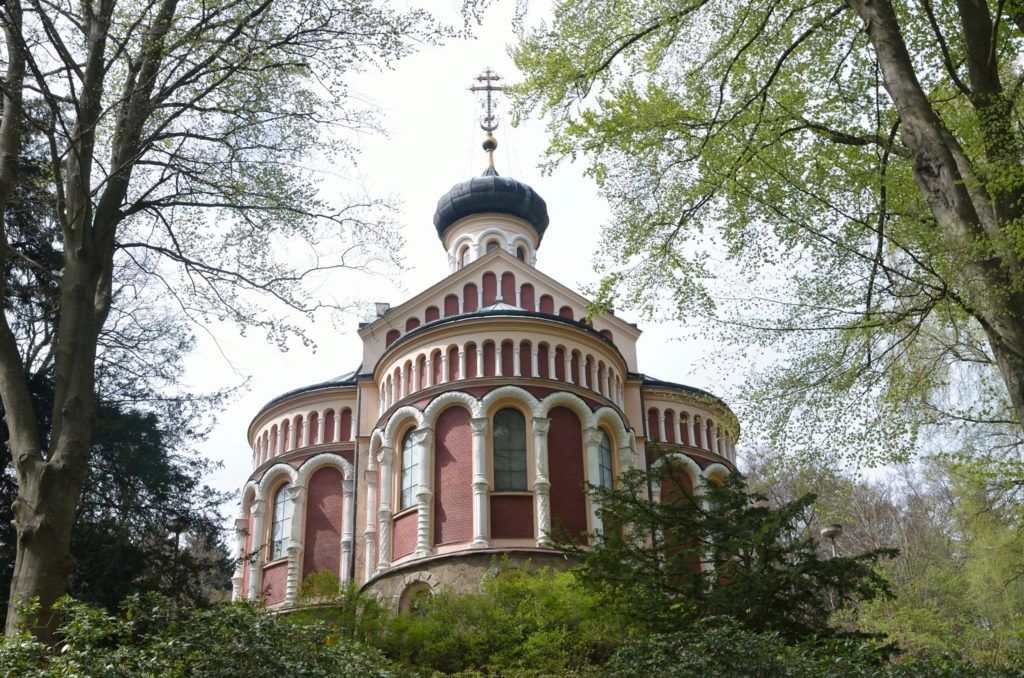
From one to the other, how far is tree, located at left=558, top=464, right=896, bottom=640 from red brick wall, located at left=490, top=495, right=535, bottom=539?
7.10m

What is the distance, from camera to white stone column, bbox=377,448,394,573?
21.9m

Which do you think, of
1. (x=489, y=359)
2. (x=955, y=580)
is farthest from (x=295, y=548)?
(x=955, y=580)

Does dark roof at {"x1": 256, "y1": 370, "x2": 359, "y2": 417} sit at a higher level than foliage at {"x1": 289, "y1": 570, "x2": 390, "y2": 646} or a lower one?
higher

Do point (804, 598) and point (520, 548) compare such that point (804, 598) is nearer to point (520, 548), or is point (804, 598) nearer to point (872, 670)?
point (872, 670)

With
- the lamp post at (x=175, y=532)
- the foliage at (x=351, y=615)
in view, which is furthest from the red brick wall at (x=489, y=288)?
the lamp post at (x=175, y=532)

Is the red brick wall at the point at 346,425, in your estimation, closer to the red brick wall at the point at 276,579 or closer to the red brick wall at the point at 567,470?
the red brick wall at the point at 276,579

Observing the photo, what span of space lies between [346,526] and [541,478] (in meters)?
5.98

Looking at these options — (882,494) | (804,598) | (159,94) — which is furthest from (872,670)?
(882,494)

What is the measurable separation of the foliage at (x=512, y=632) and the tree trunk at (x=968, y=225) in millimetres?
6760

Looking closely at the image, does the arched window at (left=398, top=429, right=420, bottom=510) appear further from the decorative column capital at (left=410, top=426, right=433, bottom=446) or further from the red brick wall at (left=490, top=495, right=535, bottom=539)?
the red brick wall at (left=490, top=495, right=535, bottom=539)

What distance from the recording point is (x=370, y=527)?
23344mm

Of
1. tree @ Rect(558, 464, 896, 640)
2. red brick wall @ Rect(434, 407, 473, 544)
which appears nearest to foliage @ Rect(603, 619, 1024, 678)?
tree @ Rect(558, 464, 896, 640)

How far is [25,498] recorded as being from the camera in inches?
352

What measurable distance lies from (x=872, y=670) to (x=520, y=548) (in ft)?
38.7
